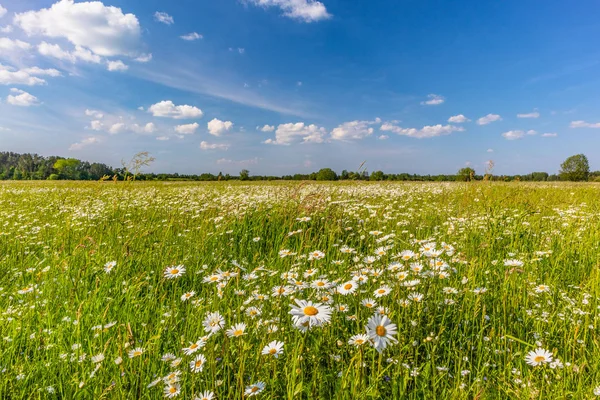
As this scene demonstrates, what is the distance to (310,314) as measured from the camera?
1.46 m

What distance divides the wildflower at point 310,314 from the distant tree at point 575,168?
10308 cm

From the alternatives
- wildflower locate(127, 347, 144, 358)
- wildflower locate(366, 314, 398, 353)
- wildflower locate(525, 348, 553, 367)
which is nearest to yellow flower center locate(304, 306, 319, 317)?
wildflower locate(366, 314, 398, 353)

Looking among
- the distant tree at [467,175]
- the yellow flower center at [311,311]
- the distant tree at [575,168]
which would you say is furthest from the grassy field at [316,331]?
the distant tree at [575,168]

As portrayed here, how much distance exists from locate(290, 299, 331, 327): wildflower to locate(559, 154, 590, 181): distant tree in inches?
4058

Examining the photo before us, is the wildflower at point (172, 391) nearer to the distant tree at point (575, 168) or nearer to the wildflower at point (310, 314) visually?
the wildflower at point (310, 314)

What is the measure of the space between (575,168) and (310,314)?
114m

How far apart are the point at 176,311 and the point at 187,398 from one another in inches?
37.7

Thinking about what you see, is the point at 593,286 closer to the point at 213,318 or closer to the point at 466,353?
the point at 466,353

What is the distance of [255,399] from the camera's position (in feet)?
5.46

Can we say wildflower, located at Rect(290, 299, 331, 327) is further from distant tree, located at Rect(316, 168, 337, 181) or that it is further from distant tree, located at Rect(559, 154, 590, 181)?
distant tree, located at Rect(559, 154, 590, 181)

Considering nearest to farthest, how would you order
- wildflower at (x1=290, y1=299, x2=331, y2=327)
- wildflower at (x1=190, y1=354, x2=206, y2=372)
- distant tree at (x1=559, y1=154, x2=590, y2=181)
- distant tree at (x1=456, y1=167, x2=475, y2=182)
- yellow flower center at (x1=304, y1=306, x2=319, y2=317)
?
wildflower at (x1=290, y1=299, x2=331, y2=327) → yellow flower center at (x1=304, y1=306, x2=319, y2=317) → wildflower at (x1=190, y1=354, x2=206, y2=372) → distant tree at (x1=456, y1=167, x2=475, y2=182) → distant tree at (x1=559, y1=154, x2=590, y2=181)

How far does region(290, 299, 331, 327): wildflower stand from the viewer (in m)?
1.34

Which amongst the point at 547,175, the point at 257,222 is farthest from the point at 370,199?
the point at 547,175

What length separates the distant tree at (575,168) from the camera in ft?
260
